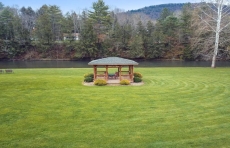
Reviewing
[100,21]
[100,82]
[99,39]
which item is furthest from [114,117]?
[100,21]

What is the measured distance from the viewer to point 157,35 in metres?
52.5

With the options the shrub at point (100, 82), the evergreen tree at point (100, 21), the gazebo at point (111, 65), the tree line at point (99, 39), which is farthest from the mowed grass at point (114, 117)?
the evergreen tree at point (100, 21)

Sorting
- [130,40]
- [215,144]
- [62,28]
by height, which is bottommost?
[215,144]

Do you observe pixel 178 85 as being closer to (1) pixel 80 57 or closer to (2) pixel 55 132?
(2) pixel 55 132

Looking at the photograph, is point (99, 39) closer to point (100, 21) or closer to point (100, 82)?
point (100, 21)

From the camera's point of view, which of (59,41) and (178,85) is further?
(59,41)

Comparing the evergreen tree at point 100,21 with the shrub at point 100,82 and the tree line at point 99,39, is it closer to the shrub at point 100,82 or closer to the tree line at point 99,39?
the tree line at point 99,39

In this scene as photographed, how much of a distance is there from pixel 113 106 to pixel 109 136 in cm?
377

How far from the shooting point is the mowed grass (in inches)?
293

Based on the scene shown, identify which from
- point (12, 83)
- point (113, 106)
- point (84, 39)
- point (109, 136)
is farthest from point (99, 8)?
point (109, 136)

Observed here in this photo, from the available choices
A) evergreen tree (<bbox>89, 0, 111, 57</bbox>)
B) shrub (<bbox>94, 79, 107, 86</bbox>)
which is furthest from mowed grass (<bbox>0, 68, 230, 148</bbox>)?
evergreen tree (<bbox>89, 0, 111, 57</bbox>)

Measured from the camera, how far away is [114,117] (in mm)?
9781

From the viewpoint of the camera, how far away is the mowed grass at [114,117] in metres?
7.43

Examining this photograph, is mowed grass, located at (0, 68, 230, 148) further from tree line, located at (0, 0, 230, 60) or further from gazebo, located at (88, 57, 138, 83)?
tree line, located at (0, 0, 230, 60)
